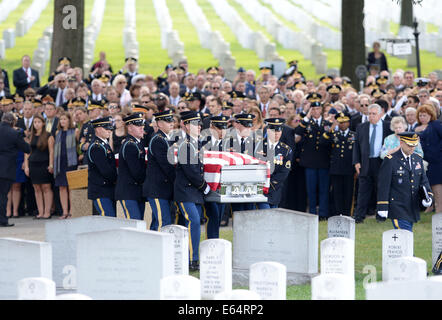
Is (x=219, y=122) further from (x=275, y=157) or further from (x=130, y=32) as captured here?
(x=130, y=32)

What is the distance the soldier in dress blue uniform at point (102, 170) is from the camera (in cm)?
1209

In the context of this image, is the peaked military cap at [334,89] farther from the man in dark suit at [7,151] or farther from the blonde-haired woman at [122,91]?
the man in dark suit at [7,151]

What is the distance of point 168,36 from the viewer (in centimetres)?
3894

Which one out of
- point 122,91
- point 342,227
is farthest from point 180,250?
point 122,91

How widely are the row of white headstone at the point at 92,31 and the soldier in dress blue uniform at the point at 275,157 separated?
62.5 ft

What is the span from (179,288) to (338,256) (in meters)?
2.40

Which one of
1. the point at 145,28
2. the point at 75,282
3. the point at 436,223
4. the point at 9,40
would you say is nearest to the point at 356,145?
the point at 436,223

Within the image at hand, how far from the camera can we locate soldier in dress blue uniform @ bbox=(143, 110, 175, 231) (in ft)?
37.9

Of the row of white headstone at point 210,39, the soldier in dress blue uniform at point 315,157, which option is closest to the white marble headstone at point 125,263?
the soldier in dress blue uniform at point 315,157

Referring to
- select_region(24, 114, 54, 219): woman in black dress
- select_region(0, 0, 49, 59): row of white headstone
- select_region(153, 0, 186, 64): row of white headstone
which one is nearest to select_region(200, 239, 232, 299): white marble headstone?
select_region(24, 114, 54, 219): woman in black dress

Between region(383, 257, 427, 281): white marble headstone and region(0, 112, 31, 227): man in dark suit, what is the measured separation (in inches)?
337

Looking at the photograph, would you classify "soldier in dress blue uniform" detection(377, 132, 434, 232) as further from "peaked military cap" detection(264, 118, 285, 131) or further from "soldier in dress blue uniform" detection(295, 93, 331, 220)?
"soldier in dress blue uniform" detection(295, 93, 331, 220)

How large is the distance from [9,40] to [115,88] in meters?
22.2

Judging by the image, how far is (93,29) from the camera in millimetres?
42781
